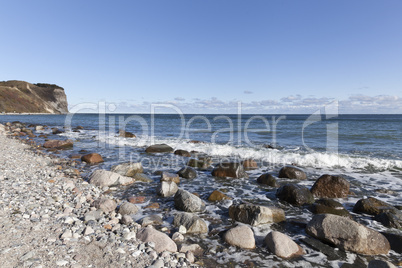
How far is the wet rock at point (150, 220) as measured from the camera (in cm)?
426

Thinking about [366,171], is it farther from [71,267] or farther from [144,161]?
[71,267]

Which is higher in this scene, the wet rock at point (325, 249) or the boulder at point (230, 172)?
the boulder at point (230, 172)

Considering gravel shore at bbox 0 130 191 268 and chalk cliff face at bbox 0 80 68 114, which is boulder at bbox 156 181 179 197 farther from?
chalk cliff face at bbox 0 80 68 114

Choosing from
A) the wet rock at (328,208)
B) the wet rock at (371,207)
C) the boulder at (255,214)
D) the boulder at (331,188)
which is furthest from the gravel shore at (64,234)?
the boulder at (331,188)

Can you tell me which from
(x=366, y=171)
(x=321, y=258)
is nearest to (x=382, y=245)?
(x=321, y=258)

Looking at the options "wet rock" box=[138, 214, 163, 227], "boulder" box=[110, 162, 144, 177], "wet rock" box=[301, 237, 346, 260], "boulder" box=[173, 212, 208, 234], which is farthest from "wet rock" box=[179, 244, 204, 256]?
"boulder" box=[110, 162, 144, 177]

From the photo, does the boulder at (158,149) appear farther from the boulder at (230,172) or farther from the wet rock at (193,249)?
the wet rock at (193,249)

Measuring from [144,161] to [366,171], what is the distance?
29.7ft

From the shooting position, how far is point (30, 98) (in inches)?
3255

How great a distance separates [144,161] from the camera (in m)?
10.1

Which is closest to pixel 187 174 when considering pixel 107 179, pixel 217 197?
pixel 217 197

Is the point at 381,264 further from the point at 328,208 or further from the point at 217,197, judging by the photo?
the point at 217,197

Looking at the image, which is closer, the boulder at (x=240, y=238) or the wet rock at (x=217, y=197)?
the boulder at (x=240, y=238)

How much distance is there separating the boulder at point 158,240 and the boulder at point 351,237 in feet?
8.33
